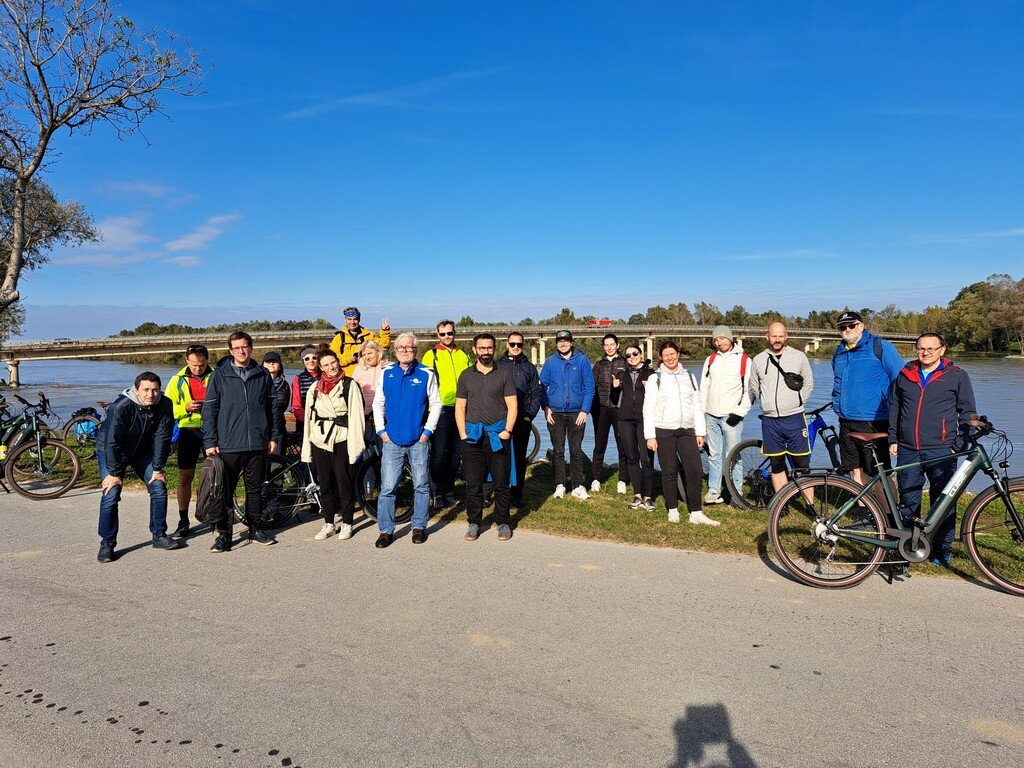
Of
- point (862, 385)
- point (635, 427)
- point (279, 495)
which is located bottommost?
point (279, 495)

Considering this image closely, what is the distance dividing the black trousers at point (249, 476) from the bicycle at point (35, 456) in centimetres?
384

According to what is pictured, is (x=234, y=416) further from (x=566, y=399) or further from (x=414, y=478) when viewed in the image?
(x=566, y=399)

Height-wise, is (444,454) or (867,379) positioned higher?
(867,379)

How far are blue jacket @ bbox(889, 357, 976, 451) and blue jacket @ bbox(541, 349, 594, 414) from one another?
11.1ft

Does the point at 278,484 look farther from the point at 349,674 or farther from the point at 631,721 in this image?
the point at 631,721

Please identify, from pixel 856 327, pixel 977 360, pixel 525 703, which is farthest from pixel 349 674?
pixel 977 360

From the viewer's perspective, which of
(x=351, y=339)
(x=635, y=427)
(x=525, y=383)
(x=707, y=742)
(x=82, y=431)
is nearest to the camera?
(x=707, y=742)

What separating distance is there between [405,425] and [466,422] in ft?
2.00

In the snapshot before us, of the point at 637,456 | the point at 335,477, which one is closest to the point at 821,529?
the point at 637,456

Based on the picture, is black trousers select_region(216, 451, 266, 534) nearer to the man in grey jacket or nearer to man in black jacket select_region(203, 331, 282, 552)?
man in black jacket select_region(203, 331, 282, 552)

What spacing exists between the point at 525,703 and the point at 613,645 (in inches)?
31.0

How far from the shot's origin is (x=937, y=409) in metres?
4.79

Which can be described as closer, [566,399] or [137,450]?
[137,450]

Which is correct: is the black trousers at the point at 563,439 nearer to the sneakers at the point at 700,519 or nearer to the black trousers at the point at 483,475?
the black trousers at the point at 483,475
